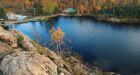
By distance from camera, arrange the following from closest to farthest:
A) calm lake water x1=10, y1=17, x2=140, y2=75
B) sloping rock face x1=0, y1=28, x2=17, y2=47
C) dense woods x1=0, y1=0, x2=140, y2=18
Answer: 1. sloping rock face x1=0, y1=28, x2=17, y2=47
2. calm lake water x1=10, y1=17, x2=140, y2=75
3. dense woods x1=0, y1=0, x2=140, y2=18

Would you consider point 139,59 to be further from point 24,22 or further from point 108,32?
point 24,22

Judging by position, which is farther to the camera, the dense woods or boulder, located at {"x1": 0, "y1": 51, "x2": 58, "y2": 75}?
the dense woods

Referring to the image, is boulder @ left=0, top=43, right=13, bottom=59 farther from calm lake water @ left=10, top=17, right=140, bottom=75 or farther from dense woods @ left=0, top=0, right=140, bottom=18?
dense woods @ left=0, top=0, right=140, bottom=18

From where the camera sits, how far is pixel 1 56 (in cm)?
2350

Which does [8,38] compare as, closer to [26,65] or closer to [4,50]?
[4,50]

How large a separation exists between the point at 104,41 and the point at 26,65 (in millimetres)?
52950

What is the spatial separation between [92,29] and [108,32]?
7976mm

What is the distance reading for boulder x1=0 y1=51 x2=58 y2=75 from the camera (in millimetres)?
18875

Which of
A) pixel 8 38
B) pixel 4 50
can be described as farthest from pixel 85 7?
pixel 4 50

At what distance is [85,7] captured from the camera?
123188 mm

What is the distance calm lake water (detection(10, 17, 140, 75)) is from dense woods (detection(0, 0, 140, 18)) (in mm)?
13186

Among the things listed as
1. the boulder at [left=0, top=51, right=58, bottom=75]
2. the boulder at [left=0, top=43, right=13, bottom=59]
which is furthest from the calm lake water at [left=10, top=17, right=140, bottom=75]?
the boulder at [left=0, top=51, right=58, bottom=75]

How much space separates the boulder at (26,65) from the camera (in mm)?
18875

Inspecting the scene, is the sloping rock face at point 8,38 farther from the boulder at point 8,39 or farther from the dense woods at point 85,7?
the dense woods at point 85,7
